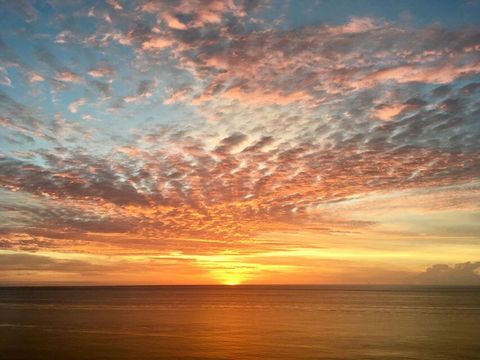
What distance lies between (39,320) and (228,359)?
47.3m

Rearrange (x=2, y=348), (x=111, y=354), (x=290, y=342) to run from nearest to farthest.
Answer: (x=111, y=354) → (x=2, y=348) → (x=290, y=342)

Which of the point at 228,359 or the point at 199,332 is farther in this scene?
the point at 199,332

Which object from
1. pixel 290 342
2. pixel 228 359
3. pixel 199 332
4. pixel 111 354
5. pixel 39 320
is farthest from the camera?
pixel 39 320

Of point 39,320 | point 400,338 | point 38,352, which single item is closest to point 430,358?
point 400,338

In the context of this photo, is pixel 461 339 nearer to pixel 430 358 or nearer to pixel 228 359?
pixel 430 358

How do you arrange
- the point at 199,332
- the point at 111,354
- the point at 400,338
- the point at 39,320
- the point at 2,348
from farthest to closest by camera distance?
1. the point at 39,320
2. the point at 199,332
3. the point at 400,338
4. the point at 2,348
5. the point at 111,354

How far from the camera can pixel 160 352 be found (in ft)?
131

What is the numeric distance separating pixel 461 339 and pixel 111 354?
37774mm

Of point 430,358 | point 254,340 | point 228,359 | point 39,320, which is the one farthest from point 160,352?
point 39,320

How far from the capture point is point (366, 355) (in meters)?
38.6

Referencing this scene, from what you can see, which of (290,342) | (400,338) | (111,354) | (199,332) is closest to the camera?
(111,354)

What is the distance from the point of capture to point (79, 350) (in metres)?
41.3

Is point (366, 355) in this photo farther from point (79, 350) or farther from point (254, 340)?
point (79, 350)

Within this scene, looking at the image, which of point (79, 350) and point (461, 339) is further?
point (461, 339)
